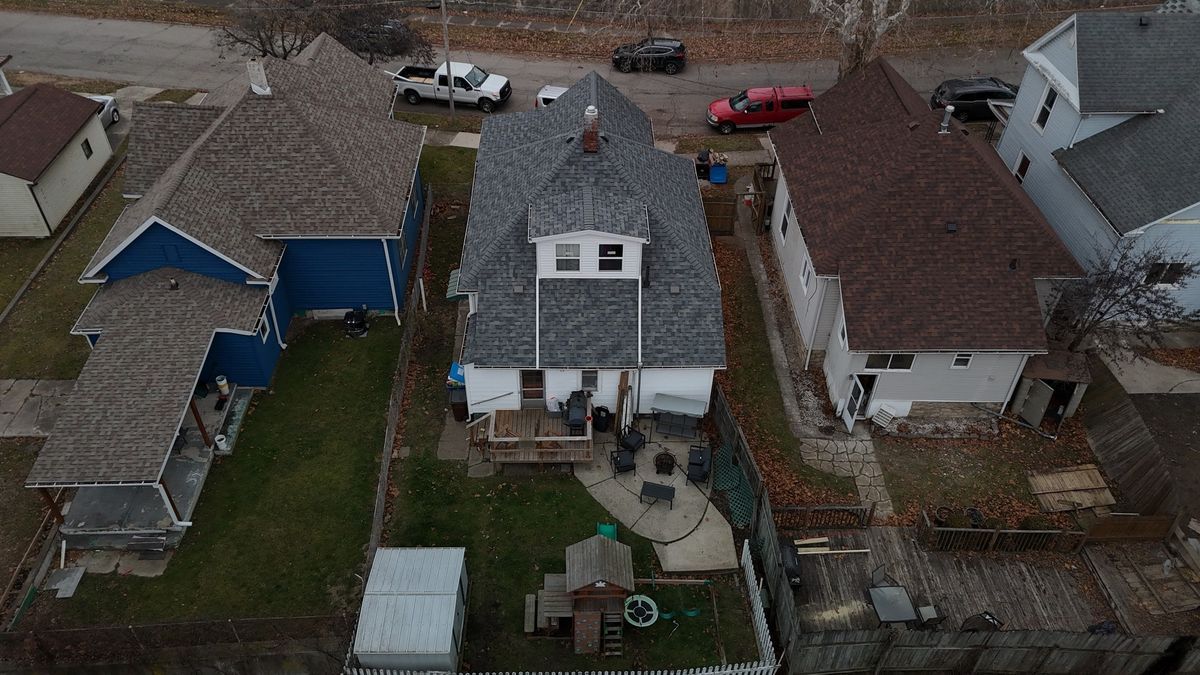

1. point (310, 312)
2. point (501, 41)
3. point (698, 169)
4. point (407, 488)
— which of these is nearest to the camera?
point (407, 488)

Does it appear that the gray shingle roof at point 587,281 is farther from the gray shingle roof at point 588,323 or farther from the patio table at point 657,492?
the patio table at point 657,492

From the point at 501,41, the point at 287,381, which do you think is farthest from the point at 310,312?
the point at 501,41

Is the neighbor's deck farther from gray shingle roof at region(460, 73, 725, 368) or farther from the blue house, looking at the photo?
the blue house

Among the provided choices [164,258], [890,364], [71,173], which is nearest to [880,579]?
[890,364]

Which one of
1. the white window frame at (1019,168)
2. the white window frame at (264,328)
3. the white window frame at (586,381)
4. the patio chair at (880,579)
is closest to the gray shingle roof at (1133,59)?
the white window frame at (1019,168)

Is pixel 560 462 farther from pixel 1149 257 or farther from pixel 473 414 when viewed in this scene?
pixel 1149 257

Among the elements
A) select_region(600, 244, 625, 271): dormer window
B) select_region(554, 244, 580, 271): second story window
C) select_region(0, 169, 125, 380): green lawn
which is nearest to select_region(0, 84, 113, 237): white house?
select_region(0, 169, 125, 380): green lawn

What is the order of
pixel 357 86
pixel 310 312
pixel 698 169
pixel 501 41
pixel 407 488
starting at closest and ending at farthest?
pixel 407 488
pixel 310 312
pixel 357 86
pixel 698 169
pixel 501 41
